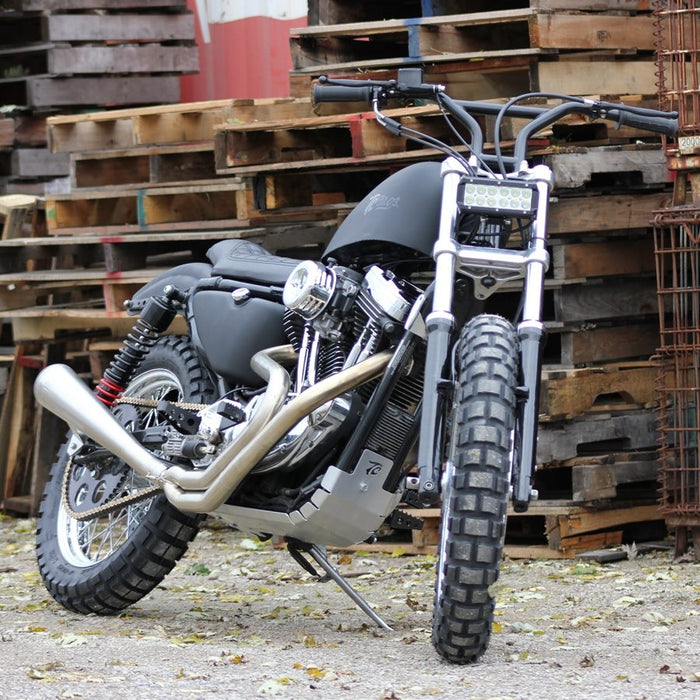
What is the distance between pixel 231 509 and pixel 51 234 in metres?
3.93

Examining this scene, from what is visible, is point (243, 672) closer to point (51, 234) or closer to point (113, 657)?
point (113, 657)

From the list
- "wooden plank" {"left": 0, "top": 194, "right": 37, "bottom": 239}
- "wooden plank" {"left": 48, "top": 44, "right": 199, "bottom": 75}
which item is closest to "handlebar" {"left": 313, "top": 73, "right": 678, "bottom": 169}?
"wooden plank" {"left": 0, "top": 194, "right": 37, "bottom": 239}

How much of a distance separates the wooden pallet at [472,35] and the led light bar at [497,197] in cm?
241

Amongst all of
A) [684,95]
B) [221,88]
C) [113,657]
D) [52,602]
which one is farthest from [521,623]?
[221,88]

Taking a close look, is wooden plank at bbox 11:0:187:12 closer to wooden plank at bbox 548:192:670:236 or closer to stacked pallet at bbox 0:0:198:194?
stacked pallet at bbox 0:0:198:194

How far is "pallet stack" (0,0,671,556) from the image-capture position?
6.54 m

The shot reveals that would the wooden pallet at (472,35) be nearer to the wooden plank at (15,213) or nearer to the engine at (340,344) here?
the engine at (340,344)

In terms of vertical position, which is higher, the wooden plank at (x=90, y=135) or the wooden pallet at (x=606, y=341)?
the wooden plank at (x=90, y=135)

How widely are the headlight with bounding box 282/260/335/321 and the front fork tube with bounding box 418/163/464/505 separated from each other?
1.77ft

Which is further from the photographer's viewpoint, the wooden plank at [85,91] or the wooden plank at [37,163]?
the wooden plank at [37,163]

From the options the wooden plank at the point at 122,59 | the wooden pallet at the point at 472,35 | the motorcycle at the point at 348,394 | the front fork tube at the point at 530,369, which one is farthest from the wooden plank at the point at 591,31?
the wooden plank at the point at 122,59

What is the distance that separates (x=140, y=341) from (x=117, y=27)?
14.6ft

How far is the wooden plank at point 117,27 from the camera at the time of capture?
372 inches

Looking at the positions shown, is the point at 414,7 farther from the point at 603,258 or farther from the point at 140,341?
the point at 140,341
